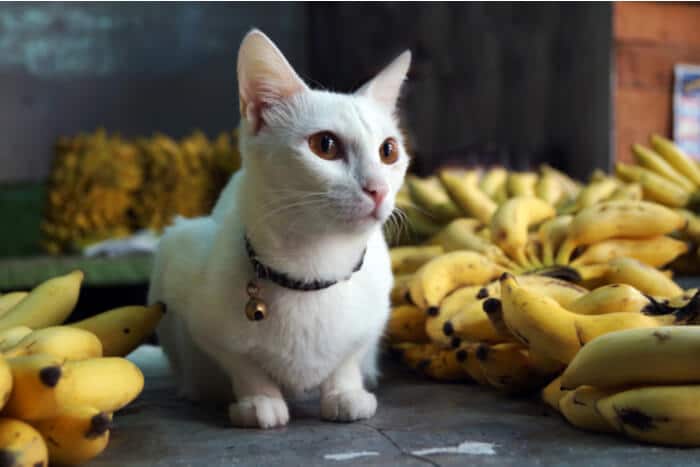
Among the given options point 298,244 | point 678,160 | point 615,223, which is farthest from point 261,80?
point 678,160

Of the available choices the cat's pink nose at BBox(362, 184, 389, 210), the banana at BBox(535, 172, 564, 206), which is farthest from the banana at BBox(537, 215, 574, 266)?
the cat's pink nose at BBox(362, 184, 389, 210)

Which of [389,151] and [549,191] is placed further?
[549,191]

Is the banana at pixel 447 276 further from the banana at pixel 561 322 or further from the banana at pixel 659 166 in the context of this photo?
the banana at pixel 659 166

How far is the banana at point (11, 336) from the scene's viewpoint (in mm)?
1086

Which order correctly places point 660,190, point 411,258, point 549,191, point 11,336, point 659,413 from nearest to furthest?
point 659,413 < point 11,336 < point 411,258 < point 660,190 < point 549,191

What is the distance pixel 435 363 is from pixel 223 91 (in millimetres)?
5176

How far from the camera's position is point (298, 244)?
1231 mm

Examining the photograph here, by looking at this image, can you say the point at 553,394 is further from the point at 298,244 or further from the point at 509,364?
the point at 298,244

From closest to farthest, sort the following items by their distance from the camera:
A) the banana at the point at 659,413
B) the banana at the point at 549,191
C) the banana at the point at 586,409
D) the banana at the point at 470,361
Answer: the banana at the point at 659,413 < the banana at the point at 586,409 < the banana at the point at 470,361 < the banana at the point at 549,191

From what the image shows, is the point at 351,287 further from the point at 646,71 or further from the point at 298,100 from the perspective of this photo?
the point at 646,71

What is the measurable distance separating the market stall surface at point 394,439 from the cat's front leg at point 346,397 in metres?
0.02

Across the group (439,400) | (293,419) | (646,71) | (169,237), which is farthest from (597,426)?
(646,71)

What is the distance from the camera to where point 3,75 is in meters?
5.95

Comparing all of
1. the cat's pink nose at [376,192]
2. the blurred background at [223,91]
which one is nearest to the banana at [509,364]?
the cat's pink nose at [376,192]
